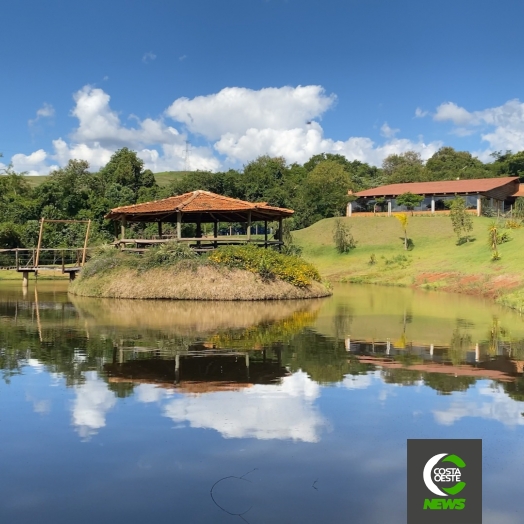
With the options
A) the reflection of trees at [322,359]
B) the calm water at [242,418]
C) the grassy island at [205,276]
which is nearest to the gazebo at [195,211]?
the grassy island at [205,276]

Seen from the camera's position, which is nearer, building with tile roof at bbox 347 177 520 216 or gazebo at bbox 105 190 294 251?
gazebo at bbox 105 190 294 251

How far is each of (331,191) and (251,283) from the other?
43535mm

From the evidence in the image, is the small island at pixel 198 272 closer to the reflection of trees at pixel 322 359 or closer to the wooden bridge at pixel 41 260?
the wooden bridge at pixel 41 260

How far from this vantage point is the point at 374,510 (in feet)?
17.2

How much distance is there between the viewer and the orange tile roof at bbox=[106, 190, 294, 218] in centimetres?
2597

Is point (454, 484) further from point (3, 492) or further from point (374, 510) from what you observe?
point (3, 492)

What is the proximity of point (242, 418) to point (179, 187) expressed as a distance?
193 ft

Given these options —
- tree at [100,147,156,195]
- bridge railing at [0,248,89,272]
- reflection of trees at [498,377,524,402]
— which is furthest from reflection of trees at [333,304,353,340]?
tree at [100,147,156,195]

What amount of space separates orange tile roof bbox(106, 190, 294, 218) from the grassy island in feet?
6.13

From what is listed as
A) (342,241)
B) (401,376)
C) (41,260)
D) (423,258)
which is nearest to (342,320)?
(401,376)

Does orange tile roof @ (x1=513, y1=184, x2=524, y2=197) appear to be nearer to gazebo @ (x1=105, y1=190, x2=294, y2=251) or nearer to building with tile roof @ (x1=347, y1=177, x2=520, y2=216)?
building with tile roof @ (x1=347, y1=177, x2=520, y2=216)

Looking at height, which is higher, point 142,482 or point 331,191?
point 331,191

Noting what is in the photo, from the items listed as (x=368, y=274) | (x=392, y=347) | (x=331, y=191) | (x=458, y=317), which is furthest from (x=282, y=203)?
(x=392, y=347)

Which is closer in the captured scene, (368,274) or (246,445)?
(246,445)
